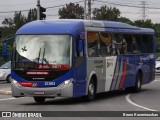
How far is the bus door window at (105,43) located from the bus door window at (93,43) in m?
0.46

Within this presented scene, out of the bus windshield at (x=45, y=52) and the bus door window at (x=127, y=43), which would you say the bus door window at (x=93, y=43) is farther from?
the bus door window at (x=127, y=43)

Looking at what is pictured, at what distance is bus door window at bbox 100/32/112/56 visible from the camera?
23500mm

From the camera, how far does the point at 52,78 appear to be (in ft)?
67.6

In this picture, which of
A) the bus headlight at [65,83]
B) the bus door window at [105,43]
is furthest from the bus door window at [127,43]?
the bus headlight at [65,83]

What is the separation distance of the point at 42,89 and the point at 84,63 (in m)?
1.93

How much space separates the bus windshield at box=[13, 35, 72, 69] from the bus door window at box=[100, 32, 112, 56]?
2902mm

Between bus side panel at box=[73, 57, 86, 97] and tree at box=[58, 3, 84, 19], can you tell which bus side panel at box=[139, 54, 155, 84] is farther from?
tree at box=[58, 3, 84, 19]

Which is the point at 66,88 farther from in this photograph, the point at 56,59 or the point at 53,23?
the point at 53,23

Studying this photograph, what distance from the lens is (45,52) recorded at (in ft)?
68.3

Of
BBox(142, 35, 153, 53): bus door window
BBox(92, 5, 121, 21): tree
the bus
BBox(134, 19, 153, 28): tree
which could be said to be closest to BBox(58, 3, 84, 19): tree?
BBox(92, 5, 121, 21): tree

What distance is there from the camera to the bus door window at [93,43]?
2214cm

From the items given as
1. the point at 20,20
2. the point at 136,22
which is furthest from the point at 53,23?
the point at 20,20

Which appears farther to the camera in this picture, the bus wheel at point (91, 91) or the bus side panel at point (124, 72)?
the bus side panel at point (124, 72)

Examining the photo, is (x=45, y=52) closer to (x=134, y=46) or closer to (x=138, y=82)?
(x=134, y=46)
